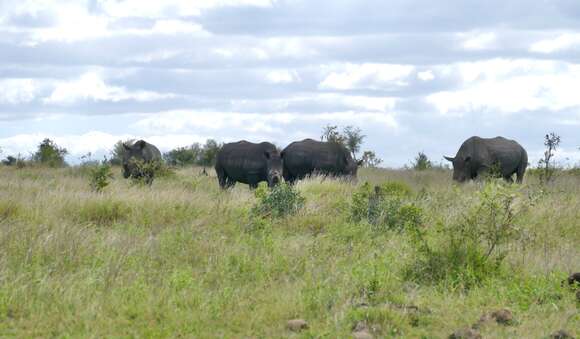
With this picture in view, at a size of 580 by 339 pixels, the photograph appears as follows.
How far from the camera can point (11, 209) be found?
11.5 m

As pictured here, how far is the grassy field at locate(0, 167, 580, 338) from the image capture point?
7.05 metres

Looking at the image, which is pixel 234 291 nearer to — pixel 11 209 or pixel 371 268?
pixel 371 268

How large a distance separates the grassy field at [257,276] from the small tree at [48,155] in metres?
25.0

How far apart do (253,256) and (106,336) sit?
9.33ft

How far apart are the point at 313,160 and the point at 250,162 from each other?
8.71ft

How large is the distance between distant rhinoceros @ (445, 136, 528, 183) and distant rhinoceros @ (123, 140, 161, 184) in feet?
27.7

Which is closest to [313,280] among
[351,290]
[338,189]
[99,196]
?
[351,290]

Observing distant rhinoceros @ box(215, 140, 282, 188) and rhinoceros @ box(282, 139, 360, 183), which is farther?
rhinoceros @ box(282, 139, 360, 183)

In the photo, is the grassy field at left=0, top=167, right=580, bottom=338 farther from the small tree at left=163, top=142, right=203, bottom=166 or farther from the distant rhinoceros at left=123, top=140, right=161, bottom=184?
the small tree at left=163, top=142, right=203, bottom=166

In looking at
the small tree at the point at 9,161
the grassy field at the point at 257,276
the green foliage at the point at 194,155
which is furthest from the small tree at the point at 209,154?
the grassy field at the point at 257,276

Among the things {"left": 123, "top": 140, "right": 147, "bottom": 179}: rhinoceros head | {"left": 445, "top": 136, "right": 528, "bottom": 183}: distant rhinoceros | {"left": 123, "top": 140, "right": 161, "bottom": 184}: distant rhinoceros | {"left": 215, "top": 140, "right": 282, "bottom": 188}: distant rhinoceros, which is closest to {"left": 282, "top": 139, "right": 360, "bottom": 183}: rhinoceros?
{"left": 215, "top": 140, "right": 282, "bottom": 188}: distant rhinoceros

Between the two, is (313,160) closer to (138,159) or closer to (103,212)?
(138,159)

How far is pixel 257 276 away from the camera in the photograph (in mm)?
8523

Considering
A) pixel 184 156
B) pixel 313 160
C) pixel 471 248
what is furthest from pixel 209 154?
pixel 471 248
